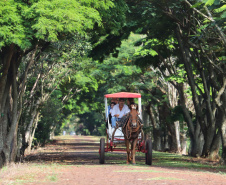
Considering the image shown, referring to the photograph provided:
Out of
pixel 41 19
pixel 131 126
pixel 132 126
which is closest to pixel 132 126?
pixel 132 126

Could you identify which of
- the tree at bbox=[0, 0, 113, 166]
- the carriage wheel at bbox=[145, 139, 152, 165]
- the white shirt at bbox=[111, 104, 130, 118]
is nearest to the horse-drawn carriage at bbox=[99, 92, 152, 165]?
the carriage wheel at bbox=[145, 139, 152, 165]

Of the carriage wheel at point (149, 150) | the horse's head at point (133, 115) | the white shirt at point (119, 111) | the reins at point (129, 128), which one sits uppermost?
the white shirt at point (119, 111)

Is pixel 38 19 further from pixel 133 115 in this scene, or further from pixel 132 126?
pixel 132 126

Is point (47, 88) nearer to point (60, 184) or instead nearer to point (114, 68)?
point (114, 68)

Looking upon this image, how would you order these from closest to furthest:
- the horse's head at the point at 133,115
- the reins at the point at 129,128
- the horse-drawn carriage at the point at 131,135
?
the horse's head at the point at 133,115, the horse-drawn carriage at the point at 131,135, the reins at the point at 129,128

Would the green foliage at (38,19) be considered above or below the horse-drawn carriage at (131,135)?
above

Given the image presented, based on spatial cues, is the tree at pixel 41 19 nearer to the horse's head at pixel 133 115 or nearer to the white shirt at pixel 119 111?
the horse's head at pixel 133 115

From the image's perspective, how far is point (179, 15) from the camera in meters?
21.0

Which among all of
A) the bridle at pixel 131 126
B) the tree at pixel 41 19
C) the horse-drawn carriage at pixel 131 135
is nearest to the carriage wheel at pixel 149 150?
the horse-drawn carriage at pixel 131 135

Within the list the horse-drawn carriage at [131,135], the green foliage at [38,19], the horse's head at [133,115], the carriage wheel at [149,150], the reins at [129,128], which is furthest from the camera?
the carriage wheel at [149,150]

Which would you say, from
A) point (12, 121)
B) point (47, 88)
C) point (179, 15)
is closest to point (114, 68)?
point (47, 88)

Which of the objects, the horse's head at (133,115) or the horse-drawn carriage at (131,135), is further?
the horse-drawn carriage at (131,135)

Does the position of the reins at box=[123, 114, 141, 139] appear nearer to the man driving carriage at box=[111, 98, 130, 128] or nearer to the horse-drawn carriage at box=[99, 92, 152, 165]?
the horse-drawn carriage at box=[99, 92, 152, 165]

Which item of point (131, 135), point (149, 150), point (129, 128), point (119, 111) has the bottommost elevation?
point (149, 150)
